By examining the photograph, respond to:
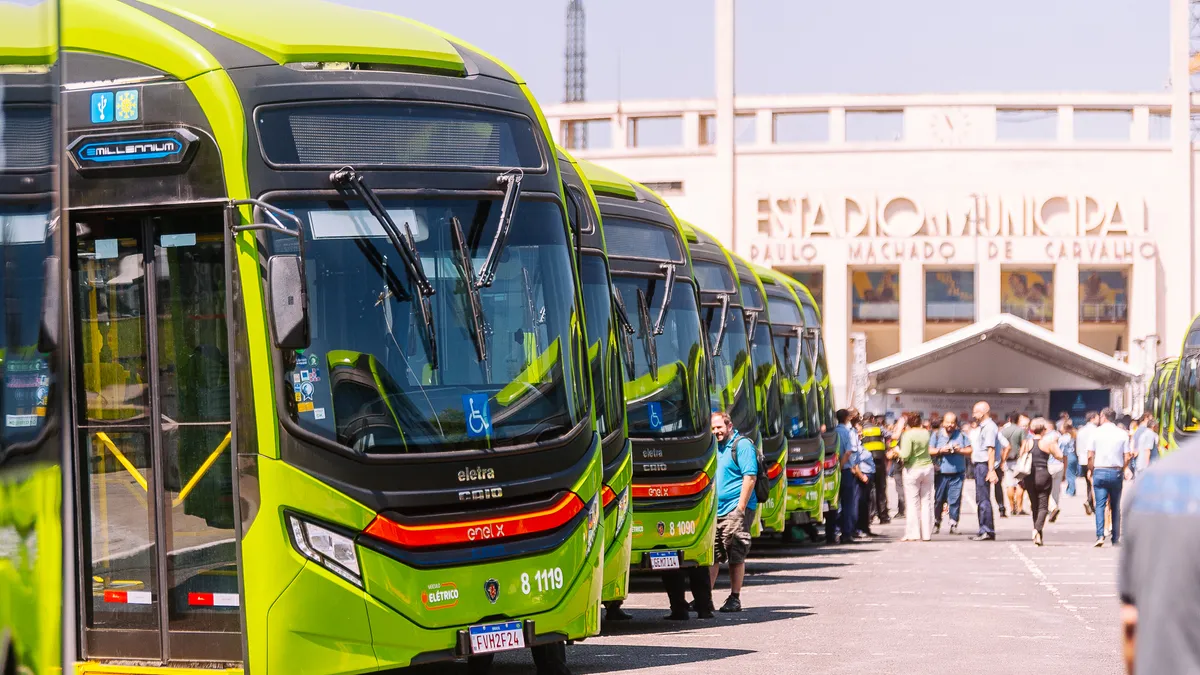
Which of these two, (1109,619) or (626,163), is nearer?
(1109,619)

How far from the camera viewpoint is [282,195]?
845 centimetres

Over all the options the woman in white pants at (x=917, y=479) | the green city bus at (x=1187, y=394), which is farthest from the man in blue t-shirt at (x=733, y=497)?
the green city bus at (x=1187, y=394)

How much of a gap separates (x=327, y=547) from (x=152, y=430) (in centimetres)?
104

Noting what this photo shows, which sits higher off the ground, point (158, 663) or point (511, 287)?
point (511, 287)

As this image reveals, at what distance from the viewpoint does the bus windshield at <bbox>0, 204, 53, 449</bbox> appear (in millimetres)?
3764

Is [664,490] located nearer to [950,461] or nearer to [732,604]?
[732,604]

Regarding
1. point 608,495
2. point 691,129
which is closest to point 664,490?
point 608,495

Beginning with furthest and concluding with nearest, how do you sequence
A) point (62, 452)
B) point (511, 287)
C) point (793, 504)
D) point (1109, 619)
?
point (793, 504), point (1109, 619), point (511, 287), point (62, 452)

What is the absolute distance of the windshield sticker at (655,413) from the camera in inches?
572

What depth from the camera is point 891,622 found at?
13945mm

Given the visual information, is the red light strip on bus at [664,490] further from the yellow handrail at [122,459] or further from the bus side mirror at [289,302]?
the bus side mirror at [289,302]

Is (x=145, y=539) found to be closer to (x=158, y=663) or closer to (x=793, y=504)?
(x=158, y=663)

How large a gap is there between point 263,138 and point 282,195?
28 cm

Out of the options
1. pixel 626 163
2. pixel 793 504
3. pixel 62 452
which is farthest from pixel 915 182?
pixel 62 452
